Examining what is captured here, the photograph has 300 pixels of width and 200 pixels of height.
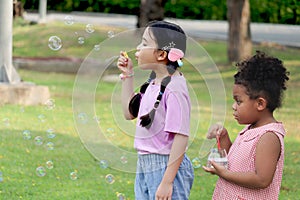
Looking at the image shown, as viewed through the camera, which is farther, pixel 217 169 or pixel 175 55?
pixel 175 55

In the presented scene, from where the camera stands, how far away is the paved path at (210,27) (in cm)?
2211

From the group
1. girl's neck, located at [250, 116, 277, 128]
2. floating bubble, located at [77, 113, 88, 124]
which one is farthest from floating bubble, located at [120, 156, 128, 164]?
girl's neck, located at [250, 116, 277, 128]

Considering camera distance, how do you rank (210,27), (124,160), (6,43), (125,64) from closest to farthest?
1. (125,64)
2. (124,160)
3. (6,43)
4. (210,27)

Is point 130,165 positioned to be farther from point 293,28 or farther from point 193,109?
point 293,28

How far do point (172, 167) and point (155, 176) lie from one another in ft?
0.40

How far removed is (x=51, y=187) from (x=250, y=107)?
3017 mm

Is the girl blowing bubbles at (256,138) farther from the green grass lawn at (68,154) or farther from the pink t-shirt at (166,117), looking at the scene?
the green grass lawn at (68,154)

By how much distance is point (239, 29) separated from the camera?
1697cm

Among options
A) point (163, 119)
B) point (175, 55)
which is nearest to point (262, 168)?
point (163, 119)

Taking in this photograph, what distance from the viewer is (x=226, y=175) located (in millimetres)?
3801

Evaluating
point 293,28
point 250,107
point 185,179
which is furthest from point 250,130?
point 293,28

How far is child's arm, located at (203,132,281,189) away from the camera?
375 centimetres

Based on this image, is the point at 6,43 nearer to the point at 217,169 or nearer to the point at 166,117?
the point at 166,117

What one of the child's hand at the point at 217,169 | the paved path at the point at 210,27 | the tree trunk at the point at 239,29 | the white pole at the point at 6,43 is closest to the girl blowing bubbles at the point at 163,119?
the child's hand at the point at 217,169
